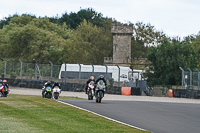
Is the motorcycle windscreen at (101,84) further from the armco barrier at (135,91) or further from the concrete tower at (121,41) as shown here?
the concrete tower at (121,41)

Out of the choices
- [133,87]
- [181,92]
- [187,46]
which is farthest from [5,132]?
[187,46]

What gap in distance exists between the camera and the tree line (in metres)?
57.7

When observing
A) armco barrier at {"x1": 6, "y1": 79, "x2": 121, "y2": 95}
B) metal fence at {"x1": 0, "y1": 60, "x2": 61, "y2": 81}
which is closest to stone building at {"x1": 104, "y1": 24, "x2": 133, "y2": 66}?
metal fence at {"x1": 0, "y1": 60, "x2": 61, "y2": 81}

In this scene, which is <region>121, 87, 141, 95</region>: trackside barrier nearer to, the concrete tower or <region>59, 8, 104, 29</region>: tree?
the concrete tower

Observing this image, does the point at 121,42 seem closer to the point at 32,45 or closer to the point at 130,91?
the point at 32,45

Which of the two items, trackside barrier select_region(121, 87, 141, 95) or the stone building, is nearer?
trackside barrier select_region(121, 87, 141, 95)

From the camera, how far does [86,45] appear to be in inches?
3971

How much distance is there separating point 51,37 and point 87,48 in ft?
60.9

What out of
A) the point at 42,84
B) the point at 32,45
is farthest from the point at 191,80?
the point at 32,45

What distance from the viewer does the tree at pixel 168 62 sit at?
5625 cm

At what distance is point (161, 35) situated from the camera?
10850 cm

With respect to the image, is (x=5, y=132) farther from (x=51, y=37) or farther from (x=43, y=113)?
(x=51, y=37)

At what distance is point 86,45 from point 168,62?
148ft

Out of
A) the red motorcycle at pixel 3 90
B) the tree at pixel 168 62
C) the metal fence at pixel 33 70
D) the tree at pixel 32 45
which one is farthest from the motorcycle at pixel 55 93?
the tree at pixel 32 45
